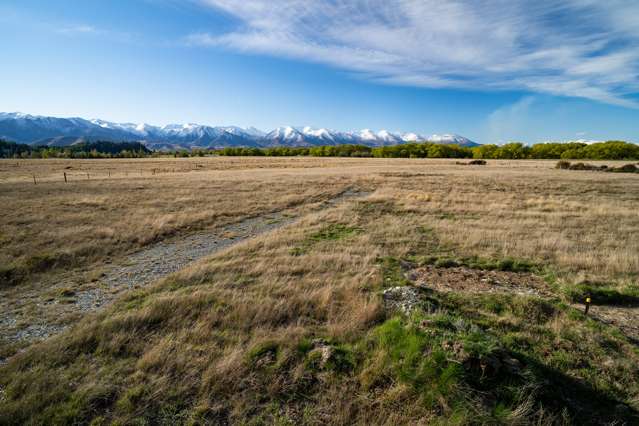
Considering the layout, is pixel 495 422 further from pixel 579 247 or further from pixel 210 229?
pixel 210 229

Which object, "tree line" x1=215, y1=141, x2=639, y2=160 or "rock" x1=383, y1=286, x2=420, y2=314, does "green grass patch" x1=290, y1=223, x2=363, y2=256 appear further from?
"tree line" x1=215, y1=141, x2=639, y2=160

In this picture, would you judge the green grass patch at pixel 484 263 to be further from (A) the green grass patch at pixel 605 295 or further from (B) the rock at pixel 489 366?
(B) the rock at pixel 489 366

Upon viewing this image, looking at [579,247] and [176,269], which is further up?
[579,247]

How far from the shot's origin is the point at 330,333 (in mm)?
6176

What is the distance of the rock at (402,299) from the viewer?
710 centimetres

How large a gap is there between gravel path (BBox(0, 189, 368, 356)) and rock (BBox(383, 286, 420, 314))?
7.32 meters

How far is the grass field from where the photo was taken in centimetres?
439

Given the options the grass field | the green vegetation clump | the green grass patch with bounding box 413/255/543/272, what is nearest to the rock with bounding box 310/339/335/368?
the grass field

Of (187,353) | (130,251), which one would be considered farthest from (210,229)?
(187,353)

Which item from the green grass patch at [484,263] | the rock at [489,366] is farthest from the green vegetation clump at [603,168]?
the rock at [489,366]

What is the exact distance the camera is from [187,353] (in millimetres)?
5547

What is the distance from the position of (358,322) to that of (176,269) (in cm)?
724

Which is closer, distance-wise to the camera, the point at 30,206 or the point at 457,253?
the point at 457,253

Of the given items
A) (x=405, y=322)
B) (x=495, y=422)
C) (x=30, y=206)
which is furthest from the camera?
(x=30, y=206)
